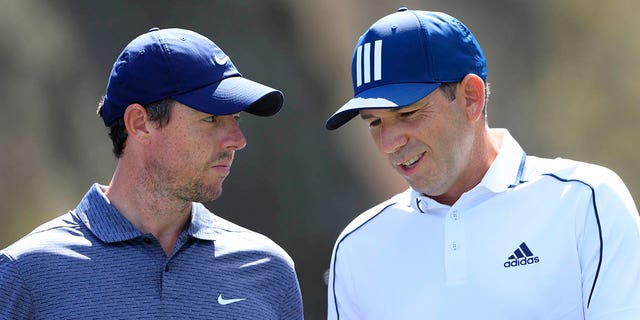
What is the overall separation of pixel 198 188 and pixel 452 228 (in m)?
0.70

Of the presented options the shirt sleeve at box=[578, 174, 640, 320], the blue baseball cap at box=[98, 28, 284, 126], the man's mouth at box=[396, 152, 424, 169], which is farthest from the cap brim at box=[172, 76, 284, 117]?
the shirt sleeve at box=[578, 174, 640, 320]

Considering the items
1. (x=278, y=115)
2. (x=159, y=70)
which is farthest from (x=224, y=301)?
(x=278, y=115)

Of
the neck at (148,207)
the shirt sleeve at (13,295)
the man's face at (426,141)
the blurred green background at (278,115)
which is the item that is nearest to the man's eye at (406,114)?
the man's face at (426,141)

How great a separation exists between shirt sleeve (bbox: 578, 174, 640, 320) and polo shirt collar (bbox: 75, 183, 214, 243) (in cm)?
100

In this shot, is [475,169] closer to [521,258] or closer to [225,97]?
[521,258]

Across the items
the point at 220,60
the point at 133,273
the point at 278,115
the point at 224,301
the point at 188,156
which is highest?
the point at 220,60

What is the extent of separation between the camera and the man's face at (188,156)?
8.57 ft

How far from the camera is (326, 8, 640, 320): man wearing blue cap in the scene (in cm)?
225

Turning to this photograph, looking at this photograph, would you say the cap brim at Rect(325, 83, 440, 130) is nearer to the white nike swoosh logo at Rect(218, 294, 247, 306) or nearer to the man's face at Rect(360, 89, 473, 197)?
the man's face at Rect(360, 89, 473, 197)

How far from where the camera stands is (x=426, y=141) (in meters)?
2.45

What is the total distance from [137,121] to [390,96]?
28.5 inches

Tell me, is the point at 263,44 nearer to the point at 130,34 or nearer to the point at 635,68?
the point at 130,34

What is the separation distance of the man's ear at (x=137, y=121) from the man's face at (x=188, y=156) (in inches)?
1.2

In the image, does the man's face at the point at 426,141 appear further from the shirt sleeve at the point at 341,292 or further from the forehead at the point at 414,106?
the shirt sleeve at the point at 341,292
